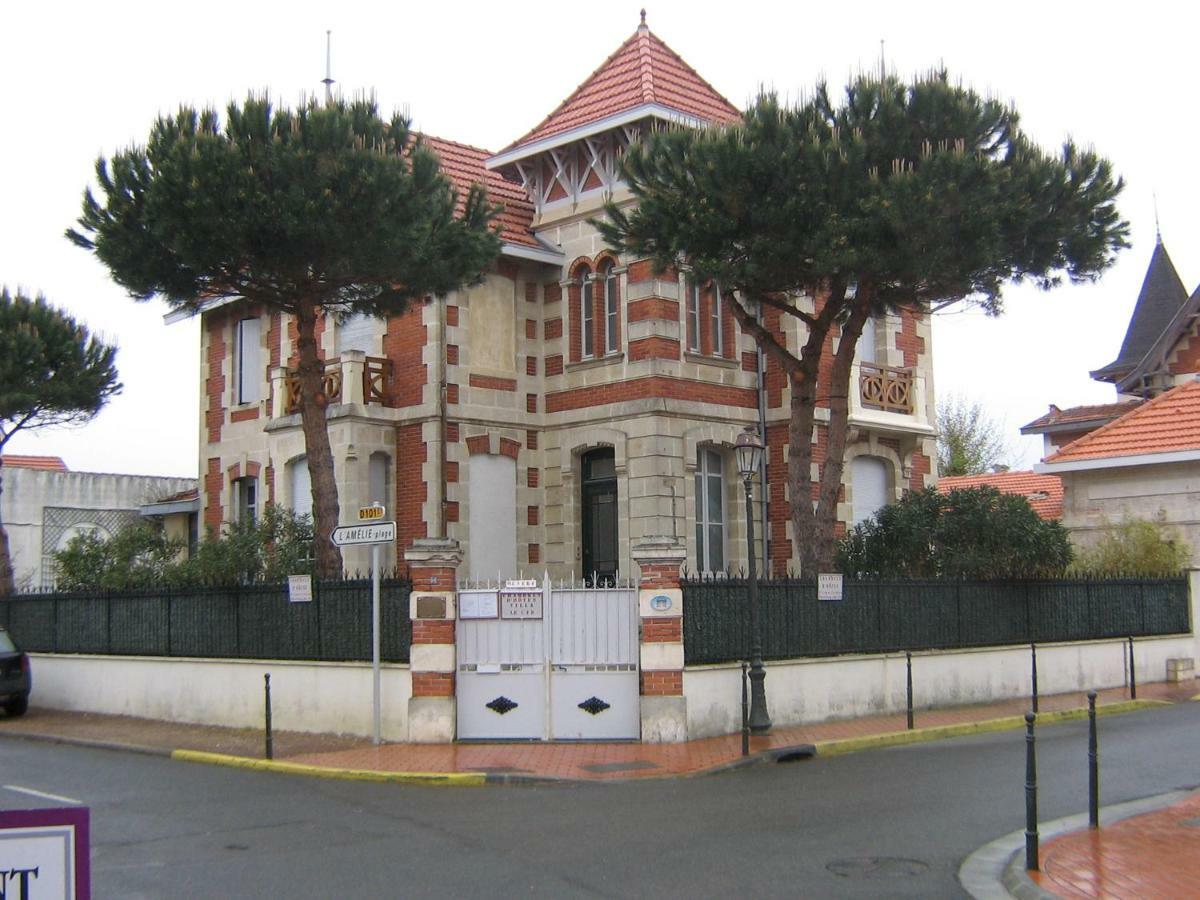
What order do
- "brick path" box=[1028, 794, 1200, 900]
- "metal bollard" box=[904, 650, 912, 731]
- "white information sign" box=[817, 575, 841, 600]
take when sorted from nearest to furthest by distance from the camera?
"brick path" box=[1028, 794, 1200, 900] → "metal bollard" box=[904, 650, 912, 731] → "white information sign" box=[817, 575, 841, 600]

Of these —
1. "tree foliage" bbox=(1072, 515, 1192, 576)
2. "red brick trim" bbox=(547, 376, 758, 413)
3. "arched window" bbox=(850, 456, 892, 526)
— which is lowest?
"tree foliage" bbox=(1072, 515, 1192, 576)

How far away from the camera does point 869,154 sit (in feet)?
59.4

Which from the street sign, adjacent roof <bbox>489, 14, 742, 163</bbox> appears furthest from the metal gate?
adjacent roof <bbox>489, 14, 742, 163</bbox>

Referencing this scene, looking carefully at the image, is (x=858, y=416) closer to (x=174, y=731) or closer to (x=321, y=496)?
(x=321, y=496)

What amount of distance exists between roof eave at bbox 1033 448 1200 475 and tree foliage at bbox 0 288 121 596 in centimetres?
1869

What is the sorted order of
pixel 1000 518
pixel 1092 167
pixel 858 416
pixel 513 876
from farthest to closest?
pixel 858 416 < pixel 1000 518 < pixel 1092 167 < pixel 513 876

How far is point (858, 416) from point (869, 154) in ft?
21.5

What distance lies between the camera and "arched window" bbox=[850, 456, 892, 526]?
24641mm

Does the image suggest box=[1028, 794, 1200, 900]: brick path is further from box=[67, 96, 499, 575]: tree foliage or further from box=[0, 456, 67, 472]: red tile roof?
box=[0, 456, 67, 472]: red tile roof

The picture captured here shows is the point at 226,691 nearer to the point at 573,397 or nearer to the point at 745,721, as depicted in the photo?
the point at 573,397

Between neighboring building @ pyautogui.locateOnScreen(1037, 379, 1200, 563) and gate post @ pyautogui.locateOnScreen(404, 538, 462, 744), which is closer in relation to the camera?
gate post @ pyautogui.locateOnScreen(404, 538, 462, 744)

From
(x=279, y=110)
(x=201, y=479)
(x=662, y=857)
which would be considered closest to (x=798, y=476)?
(x=279, y=110)

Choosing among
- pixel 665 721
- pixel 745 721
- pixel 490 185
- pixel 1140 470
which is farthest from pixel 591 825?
pixel 1140 470

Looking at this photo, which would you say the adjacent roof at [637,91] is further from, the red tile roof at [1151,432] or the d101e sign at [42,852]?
the d101e sign at [42,852]
